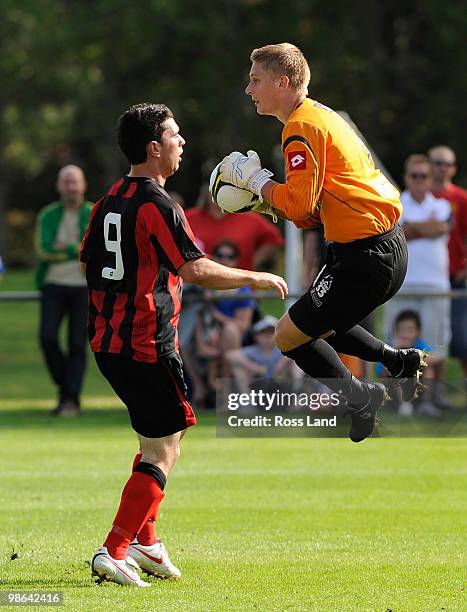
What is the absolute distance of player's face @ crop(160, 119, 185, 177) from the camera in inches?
266

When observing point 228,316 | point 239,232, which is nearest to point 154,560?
point 228,316

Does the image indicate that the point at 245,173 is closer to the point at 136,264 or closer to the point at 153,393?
the point at 136,264

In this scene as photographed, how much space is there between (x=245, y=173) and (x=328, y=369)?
45.7 inches

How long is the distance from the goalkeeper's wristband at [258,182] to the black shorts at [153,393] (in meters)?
0.96

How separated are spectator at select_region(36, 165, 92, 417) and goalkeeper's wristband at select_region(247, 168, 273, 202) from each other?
7.30 m

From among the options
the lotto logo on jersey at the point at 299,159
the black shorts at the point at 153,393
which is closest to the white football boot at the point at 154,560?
the black shorts at the point at 153,393

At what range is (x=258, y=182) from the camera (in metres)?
7.05

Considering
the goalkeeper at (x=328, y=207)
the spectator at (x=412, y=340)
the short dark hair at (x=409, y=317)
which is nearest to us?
the goalkeeper at (x=328, y=207)

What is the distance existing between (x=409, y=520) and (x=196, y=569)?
201cm

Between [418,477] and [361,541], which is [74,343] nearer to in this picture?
[418,477]

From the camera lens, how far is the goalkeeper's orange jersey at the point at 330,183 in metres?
6.75

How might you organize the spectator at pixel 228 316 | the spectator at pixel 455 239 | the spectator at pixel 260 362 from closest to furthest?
the spectator at pixel 260 362, the spectator at pixel 455 239, the spectator at pixel 228 316

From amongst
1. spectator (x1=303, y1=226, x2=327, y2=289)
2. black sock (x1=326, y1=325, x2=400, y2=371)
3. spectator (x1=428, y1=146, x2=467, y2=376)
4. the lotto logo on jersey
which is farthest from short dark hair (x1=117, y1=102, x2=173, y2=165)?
spectator (x1=428, y1=146, x2=467, y2=376)

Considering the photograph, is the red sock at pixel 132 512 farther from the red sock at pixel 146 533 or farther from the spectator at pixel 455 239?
the spectator at pixel 455 239
